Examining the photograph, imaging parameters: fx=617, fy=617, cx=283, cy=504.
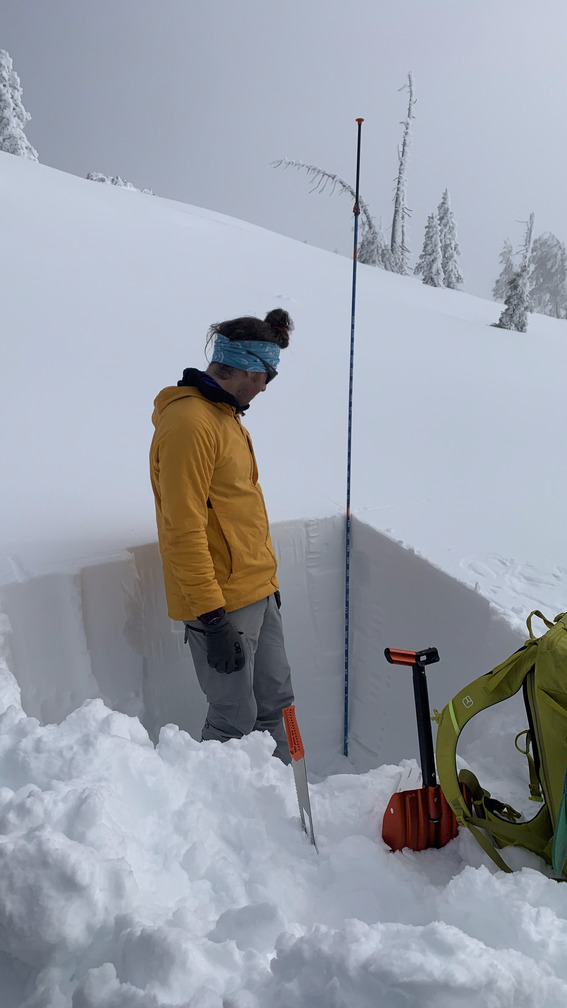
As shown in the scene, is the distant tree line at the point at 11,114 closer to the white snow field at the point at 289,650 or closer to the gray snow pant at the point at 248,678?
the white snow field at the point at 289,650

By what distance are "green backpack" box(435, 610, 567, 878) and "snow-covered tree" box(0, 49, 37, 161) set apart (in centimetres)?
2254

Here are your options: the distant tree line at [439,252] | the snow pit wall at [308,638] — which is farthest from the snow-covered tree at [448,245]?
the snow pit wall at [308,638]

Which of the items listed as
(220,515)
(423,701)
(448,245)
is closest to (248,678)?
(220,515)

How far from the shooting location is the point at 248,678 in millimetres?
2744

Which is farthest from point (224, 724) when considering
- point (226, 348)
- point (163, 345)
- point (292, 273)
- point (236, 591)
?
point (292, 273)

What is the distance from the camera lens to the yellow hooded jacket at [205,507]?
2.40 metres

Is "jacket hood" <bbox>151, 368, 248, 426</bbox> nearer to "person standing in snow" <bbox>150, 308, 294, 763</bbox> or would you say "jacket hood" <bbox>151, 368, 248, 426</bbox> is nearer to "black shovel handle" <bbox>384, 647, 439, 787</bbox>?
"person standing in snow" <bbox>150, 308, 294, 763</bbox>

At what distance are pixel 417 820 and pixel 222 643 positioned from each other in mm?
1061

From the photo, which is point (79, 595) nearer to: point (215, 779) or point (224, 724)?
point (224, 724)

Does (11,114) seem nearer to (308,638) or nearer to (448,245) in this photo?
(448,245)

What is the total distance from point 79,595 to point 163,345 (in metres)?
4.40

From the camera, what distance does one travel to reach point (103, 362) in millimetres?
6098

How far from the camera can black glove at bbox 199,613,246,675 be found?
8.28ft

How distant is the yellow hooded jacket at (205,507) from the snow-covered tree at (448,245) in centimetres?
2508
